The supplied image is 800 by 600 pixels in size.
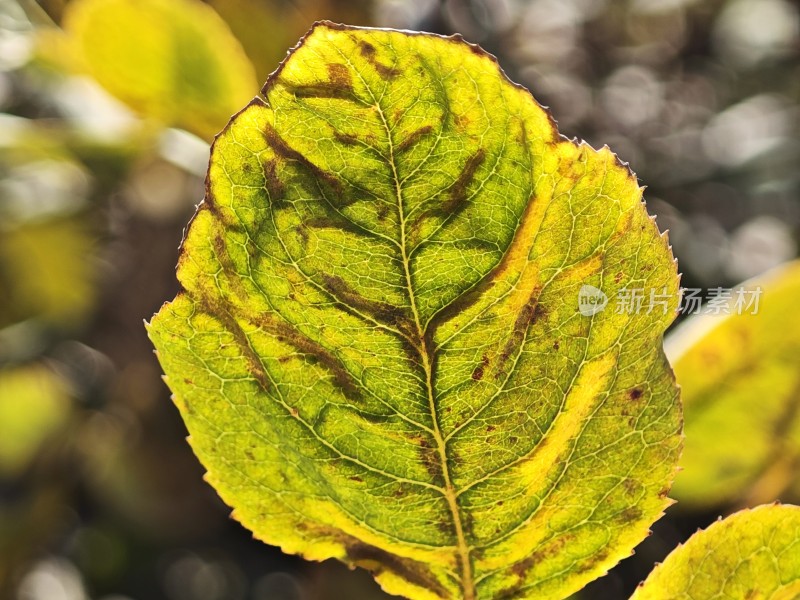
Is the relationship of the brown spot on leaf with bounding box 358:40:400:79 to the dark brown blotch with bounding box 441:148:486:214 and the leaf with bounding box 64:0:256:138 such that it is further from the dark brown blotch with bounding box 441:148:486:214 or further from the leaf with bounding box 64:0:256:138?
the leaf with bounding box 64:0:256:138

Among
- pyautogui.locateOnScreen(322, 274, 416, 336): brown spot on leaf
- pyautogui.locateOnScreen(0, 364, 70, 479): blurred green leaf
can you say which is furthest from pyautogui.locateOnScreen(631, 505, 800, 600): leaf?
pyautogui.locateOnScreen(0, 364, 70, 479): blurred green leaf

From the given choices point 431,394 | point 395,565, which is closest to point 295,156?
point 431,394

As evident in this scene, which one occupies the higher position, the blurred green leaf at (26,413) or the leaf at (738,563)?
the blurred green leaf at (26,413)

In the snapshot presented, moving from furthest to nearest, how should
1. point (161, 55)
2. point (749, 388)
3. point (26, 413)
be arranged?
point (26, 413), point (161, 55), point (749, 388)

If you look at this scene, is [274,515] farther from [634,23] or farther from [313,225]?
[634,23]

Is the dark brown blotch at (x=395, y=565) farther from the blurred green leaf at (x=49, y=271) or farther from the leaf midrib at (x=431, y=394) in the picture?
the blurred green leaf at (x=49, y=271)

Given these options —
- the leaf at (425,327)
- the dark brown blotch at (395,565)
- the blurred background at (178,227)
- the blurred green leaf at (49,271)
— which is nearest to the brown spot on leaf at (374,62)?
the leaf at (425,327)

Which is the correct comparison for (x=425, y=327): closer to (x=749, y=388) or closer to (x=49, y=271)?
(x=749, y=388)
